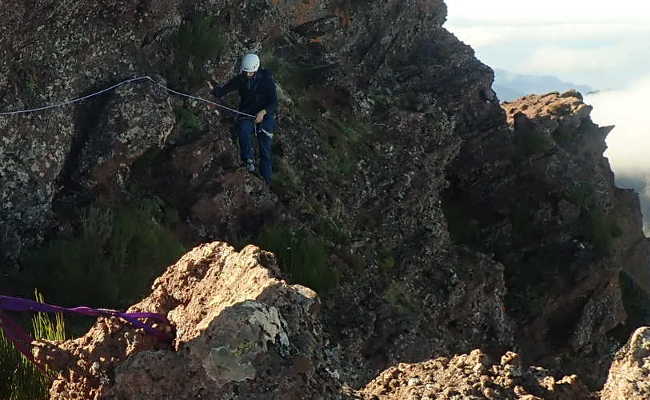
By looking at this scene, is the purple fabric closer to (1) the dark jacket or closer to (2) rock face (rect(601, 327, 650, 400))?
(2) rock face (rect(601, 327, 650, 400))

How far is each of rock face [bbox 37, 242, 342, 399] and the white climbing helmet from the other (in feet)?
21.7

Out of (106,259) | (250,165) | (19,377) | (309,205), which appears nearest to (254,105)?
(250,165)

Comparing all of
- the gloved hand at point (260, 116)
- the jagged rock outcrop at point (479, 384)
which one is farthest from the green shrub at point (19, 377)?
the gloved hand at point (260, 116)

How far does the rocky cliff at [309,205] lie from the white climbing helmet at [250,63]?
101 centimetres

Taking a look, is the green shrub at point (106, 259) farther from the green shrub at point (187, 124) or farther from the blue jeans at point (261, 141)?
the blue jeans at point (261, 141)

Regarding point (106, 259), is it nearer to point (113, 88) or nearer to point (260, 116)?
point (113, 88)

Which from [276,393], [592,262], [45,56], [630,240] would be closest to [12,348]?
[276,393]

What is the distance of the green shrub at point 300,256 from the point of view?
36.0 ft

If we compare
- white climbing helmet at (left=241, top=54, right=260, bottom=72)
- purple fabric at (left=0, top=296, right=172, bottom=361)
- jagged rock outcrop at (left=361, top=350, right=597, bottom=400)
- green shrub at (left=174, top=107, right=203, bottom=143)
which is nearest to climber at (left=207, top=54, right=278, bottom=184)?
white climbing helmet at (left=241, top=54, right=260, bottom=72)

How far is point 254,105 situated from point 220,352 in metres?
8.01

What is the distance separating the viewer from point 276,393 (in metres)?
4.26

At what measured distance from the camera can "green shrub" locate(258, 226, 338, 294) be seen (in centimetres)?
1098

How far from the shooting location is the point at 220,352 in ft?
14.1

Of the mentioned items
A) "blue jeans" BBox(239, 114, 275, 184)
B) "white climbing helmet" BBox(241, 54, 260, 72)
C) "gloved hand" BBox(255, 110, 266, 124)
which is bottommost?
"blue jeans" BBox(239, 114, 275, 184)
